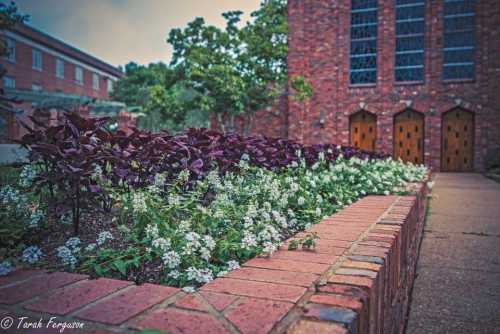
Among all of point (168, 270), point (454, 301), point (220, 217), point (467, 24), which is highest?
point (467, 24)

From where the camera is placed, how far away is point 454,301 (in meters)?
2.72

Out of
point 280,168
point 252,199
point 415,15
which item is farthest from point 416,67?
point 252,199

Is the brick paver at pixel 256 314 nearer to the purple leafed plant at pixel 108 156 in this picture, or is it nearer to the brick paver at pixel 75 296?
the brick paver at pixel 75 296

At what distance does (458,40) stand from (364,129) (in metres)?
4.92

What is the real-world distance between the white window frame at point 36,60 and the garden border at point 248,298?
29.3 meters

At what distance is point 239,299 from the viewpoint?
123cm

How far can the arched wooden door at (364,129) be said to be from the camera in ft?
54.9

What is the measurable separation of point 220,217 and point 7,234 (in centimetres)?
104

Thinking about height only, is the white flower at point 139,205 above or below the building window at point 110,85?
below

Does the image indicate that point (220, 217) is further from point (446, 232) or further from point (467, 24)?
point (467, 24)

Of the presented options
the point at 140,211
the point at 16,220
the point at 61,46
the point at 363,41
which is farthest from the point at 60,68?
the point at 140,211

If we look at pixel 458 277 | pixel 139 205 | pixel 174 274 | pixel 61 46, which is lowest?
pixel 458 277

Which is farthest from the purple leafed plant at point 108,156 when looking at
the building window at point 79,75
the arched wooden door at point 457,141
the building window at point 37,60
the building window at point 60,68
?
the building window at point 79,75

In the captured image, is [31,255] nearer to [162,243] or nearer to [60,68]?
[162,243]
